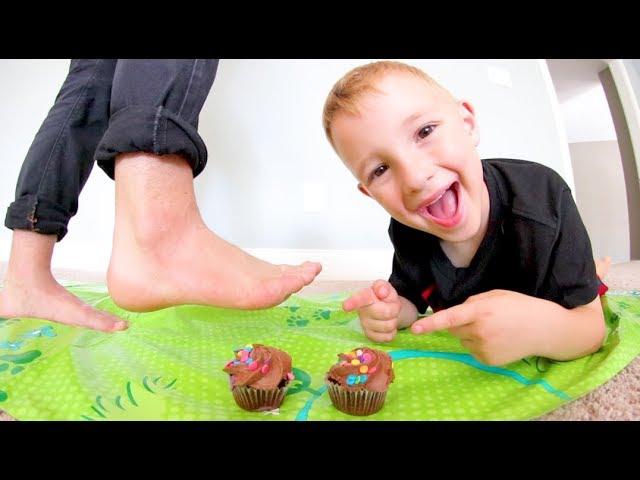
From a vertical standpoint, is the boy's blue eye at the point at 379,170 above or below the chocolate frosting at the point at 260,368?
above

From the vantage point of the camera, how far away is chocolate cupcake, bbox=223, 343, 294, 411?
0.56 meters

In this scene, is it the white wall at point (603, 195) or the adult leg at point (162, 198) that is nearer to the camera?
the adult leg at point (162, 198)

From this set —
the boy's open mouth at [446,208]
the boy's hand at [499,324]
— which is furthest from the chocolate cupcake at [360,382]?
the boy's open mouth at [446,208]

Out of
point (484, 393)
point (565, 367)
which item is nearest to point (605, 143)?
point (565, 367)

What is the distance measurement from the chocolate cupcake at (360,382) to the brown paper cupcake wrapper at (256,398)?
0.07m

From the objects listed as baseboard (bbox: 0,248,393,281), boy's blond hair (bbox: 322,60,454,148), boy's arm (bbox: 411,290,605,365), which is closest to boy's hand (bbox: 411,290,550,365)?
boy's arm (bbox: 411,290,605,365)

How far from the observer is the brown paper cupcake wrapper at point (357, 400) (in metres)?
0.54

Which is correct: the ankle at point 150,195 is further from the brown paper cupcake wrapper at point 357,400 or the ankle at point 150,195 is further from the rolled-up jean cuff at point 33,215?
the brown paper cupcake wrapper at point 357,400

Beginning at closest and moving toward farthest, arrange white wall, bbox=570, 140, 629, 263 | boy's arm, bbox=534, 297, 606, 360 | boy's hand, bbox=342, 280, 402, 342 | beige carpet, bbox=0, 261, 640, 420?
1. beige carpet, bbox=0, 261, 640, 420
2. boy's arm, bbox=534, 297, 606, 360
3. boy's hand, bbox=342, 280, 402, 342
4. white wall, bbox=570, 140, 629, 263

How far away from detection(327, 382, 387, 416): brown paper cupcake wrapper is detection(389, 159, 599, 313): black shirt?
12.7 inches

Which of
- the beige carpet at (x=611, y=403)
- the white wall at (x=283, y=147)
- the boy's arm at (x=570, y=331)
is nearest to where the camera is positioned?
the beige carpet at (x=611, y=403)

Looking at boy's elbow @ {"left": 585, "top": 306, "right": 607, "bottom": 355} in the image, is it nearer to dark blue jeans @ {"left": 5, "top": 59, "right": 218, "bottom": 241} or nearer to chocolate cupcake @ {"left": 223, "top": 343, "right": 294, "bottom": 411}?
chocolate cupcake @ {"left": 223, "top": 343, "right": 294, "bottom": 411}

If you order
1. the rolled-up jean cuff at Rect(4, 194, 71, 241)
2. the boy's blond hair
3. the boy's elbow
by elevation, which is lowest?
the boy's elbow

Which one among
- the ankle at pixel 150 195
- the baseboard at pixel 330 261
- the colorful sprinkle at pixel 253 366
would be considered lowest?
the baseboard at pixel 330 261
